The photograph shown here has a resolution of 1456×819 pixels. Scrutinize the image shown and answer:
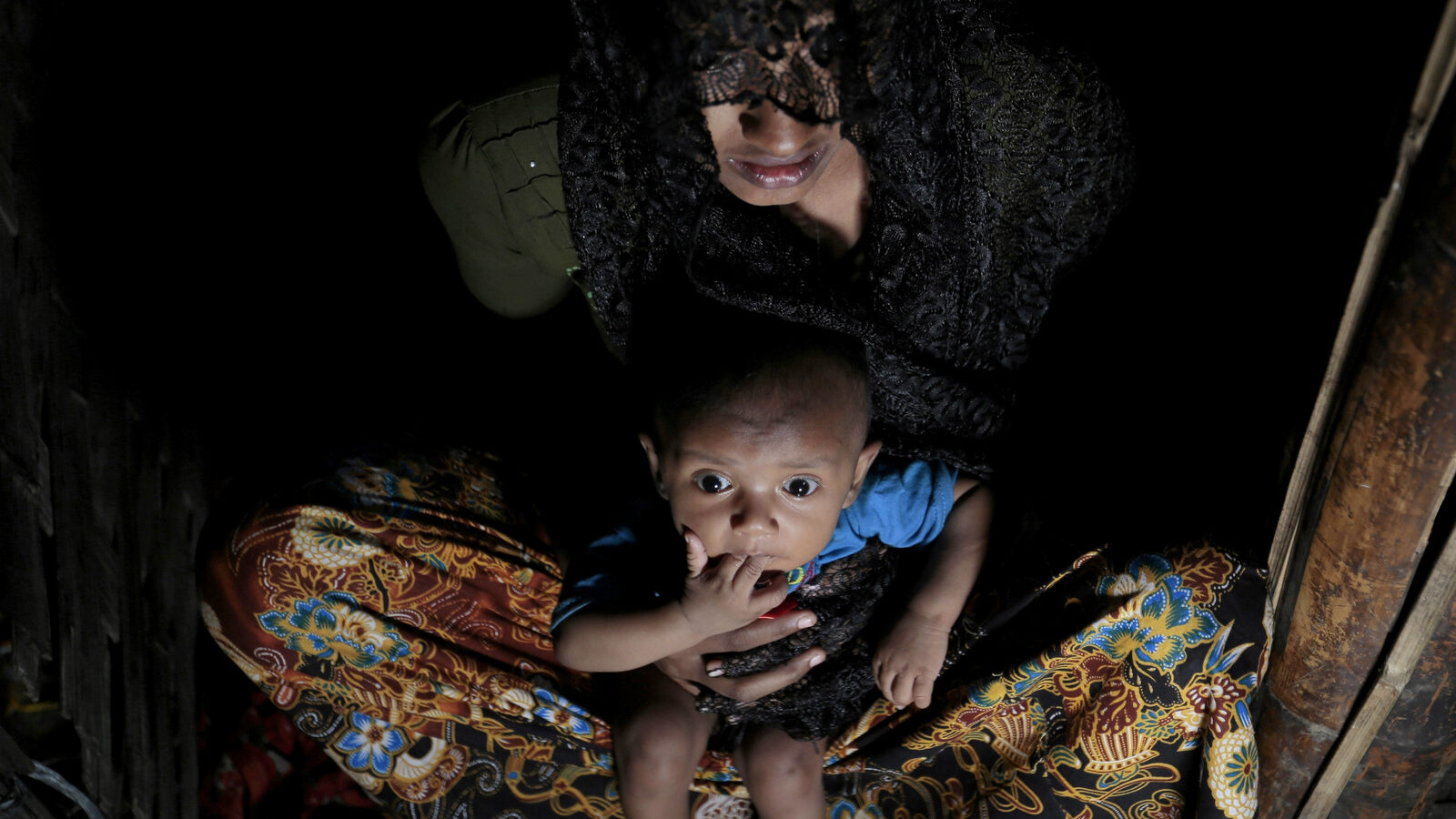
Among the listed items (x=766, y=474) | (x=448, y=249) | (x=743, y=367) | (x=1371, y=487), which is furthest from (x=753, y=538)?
(x=448, y=249)

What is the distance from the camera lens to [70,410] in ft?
6.28

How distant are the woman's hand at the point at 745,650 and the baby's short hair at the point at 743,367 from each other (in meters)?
A: 0.34

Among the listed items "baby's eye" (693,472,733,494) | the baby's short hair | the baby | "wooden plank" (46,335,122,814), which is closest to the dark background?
"wooden plank" (46,335,122,814)

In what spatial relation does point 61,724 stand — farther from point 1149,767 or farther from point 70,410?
point 1149,767

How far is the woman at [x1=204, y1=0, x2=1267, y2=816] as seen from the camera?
1.21m

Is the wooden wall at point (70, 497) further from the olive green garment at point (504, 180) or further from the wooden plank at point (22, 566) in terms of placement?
the olive green garment at point (504, 180)

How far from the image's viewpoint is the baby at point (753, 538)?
1.20m

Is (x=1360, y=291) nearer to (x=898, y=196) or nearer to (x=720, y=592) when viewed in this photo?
(x=898, y=196)

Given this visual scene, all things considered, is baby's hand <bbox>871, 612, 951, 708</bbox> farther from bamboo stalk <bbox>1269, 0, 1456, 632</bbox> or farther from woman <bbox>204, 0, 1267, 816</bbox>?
bamboo stalk <bbox>1269, 0, 1456, 632</bbox>

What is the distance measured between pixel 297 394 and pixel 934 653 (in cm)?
188

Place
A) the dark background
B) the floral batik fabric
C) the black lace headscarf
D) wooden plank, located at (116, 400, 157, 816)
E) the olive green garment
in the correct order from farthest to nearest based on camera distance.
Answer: wooden plank, located at (116, 400, 157, 816) < the olive green garment < the dark background < the floral batik fabric < the black lace headscarf

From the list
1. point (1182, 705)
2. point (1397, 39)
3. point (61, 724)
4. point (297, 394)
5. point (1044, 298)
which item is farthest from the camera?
point (297, 394)

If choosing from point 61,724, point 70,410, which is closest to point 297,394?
point 70,410

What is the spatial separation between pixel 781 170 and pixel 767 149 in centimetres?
4
